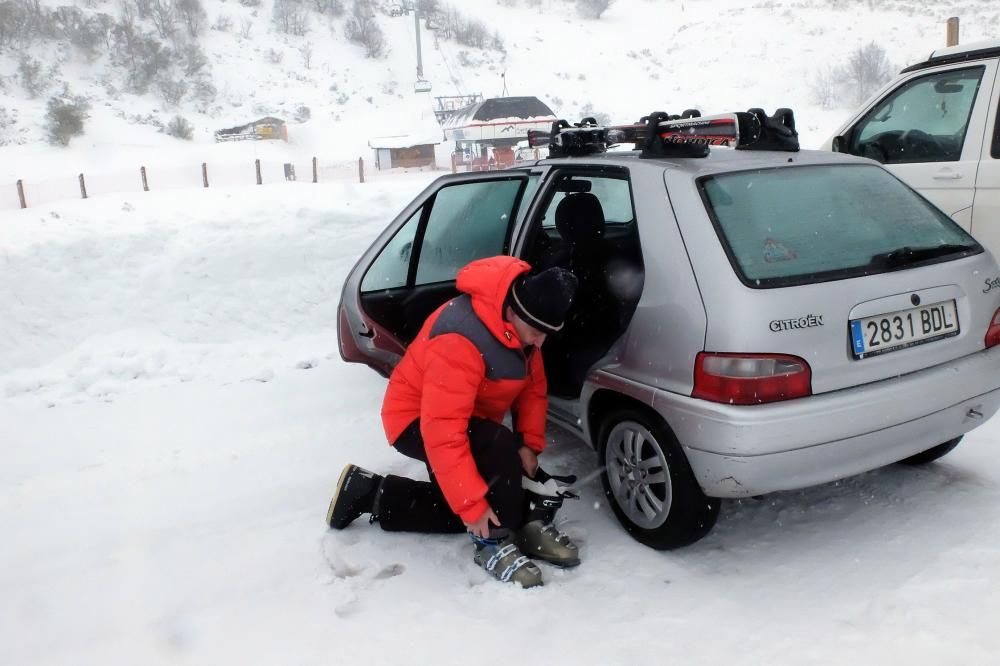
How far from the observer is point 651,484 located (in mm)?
2900

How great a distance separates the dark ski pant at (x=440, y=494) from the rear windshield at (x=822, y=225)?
42.4 inches

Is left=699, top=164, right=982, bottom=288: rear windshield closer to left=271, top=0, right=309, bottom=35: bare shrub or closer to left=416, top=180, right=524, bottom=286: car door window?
left=416, top=180, right=524, bottom=286: car door window

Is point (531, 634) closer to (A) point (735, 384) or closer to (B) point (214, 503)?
(A) point (735, 384)

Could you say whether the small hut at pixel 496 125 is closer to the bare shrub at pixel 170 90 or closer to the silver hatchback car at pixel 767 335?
the bare shrub at pixel 170 90

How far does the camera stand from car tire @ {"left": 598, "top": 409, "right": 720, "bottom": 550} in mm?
2723

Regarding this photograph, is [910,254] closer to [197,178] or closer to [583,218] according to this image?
[583,218]

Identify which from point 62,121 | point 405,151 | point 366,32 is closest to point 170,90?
point 62,121

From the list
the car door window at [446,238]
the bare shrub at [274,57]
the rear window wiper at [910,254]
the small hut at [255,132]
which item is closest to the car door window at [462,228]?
the car door window at [446,238]

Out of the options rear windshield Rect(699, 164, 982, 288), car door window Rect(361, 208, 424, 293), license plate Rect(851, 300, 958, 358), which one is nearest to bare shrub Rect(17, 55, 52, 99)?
car door window Rect(361, 208, 424, 293)

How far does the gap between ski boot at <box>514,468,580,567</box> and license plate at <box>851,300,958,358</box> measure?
1.25 m

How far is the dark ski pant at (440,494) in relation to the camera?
2.76 meters

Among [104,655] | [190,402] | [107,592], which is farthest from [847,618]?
[190,402]

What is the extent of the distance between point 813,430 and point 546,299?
1.00 meters

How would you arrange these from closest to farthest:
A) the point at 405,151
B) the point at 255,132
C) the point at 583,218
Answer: the point at 583,218, the point at 405,151, the point at 255,132
